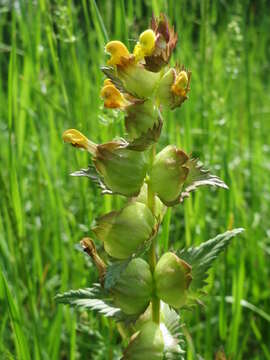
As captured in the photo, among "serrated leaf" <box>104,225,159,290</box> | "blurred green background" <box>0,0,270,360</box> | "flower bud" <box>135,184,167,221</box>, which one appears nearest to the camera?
"serrated leaf" <box>104,225,159,290</box>

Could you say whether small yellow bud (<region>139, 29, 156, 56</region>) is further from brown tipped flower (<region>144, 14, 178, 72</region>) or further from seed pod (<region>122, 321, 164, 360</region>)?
seed pod (<region>122, 321, 164, 360</region>)

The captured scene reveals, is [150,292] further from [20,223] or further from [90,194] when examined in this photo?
[90,194]

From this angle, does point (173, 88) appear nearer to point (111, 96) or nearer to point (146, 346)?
point (111, 96)

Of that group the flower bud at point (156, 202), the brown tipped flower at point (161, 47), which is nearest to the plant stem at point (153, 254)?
the flower bud at point (156, 202)

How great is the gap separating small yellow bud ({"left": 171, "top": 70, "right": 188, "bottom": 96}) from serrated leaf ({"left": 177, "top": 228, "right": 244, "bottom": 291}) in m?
0.20

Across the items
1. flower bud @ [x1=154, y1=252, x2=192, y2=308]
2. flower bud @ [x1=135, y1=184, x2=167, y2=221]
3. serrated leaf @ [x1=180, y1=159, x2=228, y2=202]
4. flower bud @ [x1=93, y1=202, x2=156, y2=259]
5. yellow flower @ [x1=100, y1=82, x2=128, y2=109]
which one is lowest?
flower bud @ [x1=154, y1=252, x2=192, y2=308]

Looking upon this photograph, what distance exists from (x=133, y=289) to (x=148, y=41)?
12.3 inches

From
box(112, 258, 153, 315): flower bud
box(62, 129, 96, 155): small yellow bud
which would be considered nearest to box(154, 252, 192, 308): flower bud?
box(112, 258, 153, 315): flower bud

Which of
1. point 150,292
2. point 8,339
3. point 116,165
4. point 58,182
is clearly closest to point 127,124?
point 116,165

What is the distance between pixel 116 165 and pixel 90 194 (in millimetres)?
679

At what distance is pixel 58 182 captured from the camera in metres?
1.59

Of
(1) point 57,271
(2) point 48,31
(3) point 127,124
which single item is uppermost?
(2) point 48,31

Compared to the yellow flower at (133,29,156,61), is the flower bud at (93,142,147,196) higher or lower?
lower

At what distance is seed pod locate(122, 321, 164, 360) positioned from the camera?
672 mm
